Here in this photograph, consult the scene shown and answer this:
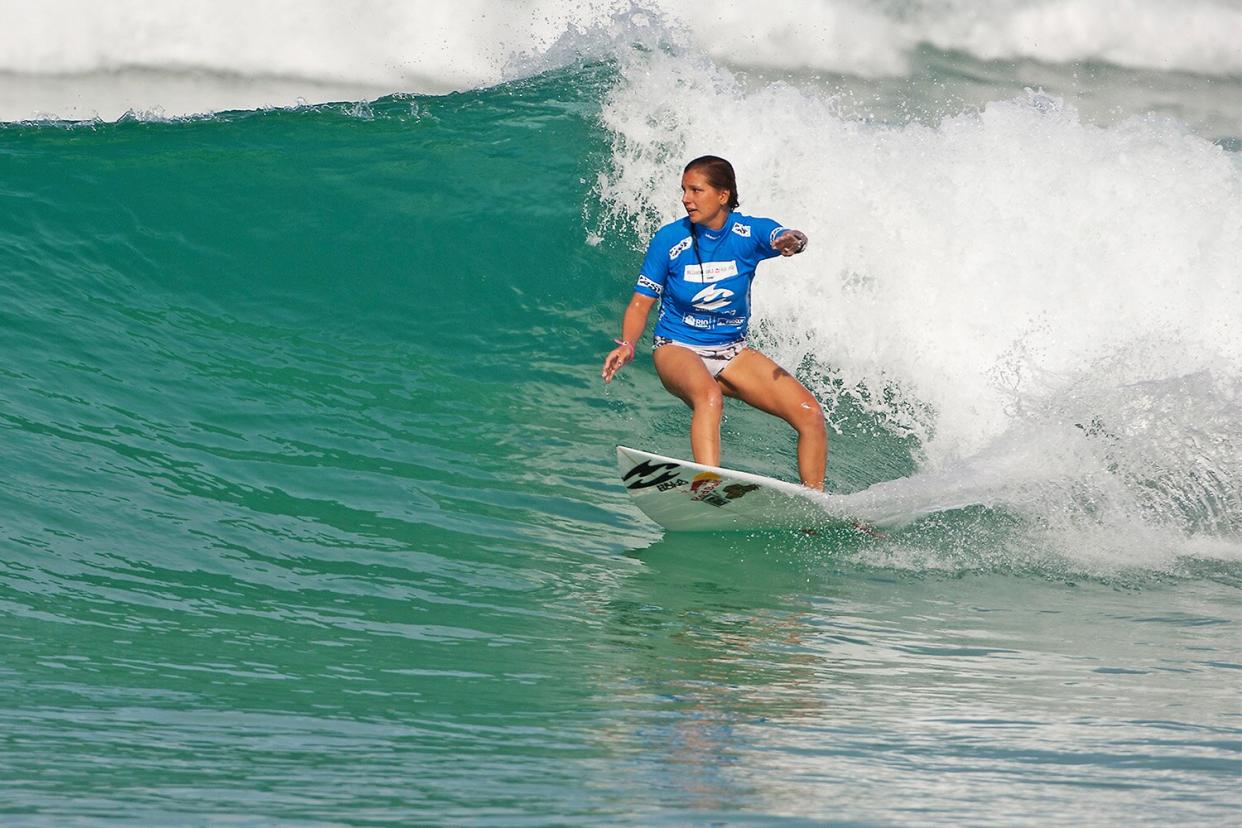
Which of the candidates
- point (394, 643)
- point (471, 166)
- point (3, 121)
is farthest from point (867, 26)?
point (394, 643)

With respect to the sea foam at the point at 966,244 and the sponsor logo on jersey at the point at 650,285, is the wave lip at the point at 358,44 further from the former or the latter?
the sponsor logo on jersey at the point at 650,285

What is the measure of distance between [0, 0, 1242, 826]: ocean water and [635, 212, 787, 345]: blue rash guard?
971 millimetres

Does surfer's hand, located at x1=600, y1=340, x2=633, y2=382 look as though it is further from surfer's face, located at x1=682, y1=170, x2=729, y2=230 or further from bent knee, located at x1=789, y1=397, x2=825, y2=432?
bent knee, located at x1=789, y1=397, x2=825, y2=432

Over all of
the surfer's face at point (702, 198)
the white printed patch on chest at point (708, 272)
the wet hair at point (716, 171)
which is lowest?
the white printed patch on chest at point (708, 272)

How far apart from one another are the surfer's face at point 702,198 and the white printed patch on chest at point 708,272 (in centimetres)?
20

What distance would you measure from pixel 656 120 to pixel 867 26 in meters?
9.43

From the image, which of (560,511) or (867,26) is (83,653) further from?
(867,26)

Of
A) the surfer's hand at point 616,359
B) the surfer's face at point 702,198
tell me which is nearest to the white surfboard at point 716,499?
the surfer's hand at point 616,359

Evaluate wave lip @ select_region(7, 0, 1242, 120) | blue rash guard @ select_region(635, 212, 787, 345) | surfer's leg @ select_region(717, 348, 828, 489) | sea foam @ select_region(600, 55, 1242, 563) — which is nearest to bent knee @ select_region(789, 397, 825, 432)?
surfer's leg @ select_region(717, 348, 828, 489)

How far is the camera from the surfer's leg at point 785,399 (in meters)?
6.57

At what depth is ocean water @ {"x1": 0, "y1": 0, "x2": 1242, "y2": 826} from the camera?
3559mm

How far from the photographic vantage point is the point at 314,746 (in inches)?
139

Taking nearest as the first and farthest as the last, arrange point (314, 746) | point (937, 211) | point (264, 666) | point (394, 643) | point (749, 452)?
point (314, 746)
point (264, 666)
point (394, 643)
point (749, 452)
point (937, 211)

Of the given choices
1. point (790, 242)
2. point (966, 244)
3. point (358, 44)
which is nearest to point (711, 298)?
point (790, 242)
